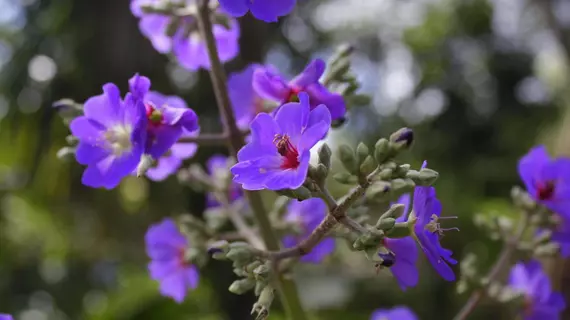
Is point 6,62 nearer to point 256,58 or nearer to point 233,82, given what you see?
point 256,58

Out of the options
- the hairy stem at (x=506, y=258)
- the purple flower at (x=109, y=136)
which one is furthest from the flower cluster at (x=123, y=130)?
the hairy stem at (x=506, y=258)

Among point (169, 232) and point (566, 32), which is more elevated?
point (169, 232)

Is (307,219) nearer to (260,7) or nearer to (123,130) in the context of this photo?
(123,130)

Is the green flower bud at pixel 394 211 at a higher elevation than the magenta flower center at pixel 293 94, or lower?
lower

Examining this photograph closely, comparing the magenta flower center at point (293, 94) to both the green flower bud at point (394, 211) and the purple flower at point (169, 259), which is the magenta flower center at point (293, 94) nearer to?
the green flower bud at point (394, 211)

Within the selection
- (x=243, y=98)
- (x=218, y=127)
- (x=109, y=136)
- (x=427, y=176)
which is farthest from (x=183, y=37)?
(x=218, y=127)

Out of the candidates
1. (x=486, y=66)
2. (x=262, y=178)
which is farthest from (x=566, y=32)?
(x=262, y=178)
